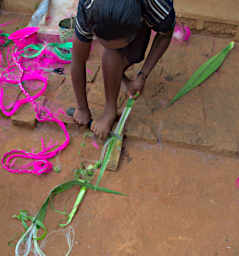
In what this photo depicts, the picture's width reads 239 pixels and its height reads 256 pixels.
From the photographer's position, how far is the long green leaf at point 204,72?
220 cm

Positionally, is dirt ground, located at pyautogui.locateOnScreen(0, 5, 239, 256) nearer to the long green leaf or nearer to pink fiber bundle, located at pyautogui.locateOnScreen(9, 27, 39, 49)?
the long green leaf

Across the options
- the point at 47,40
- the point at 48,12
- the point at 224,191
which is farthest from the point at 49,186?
the point at 48,12

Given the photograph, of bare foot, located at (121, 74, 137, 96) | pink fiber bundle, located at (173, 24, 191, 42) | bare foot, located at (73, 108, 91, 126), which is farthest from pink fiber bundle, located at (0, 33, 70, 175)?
pink fiber bundle, located at (173, 24, 191, 42)

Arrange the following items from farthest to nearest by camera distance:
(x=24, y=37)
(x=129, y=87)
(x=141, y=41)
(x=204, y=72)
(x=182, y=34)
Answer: (x=182, y=34), (x=24, y=37), (x=204, y=72), (x=129, y=87), (x=141, y=41)

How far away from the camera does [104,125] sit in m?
1.87

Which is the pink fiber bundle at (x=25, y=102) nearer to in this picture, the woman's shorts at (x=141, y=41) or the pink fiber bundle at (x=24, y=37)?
the pink fiber bundle at (x=24, y=37)

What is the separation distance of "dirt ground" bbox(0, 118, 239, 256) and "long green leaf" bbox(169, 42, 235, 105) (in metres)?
0.55

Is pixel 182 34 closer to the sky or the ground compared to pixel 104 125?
closer to the sky

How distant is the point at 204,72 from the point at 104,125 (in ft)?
3.56

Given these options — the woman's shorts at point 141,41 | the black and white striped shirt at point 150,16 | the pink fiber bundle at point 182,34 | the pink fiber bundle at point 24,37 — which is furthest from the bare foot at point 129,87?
the pink fiber bundle at point 24,37

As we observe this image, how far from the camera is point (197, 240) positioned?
4.82 ft

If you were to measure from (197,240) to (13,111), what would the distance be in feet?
4.95

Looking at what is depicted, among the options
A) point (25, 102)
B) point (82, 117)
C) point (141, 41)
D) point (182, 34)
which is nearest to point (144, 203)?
point (82, 117)

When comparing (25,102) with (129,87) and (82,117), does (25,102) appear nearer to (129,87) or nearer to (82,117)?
(82,117)
